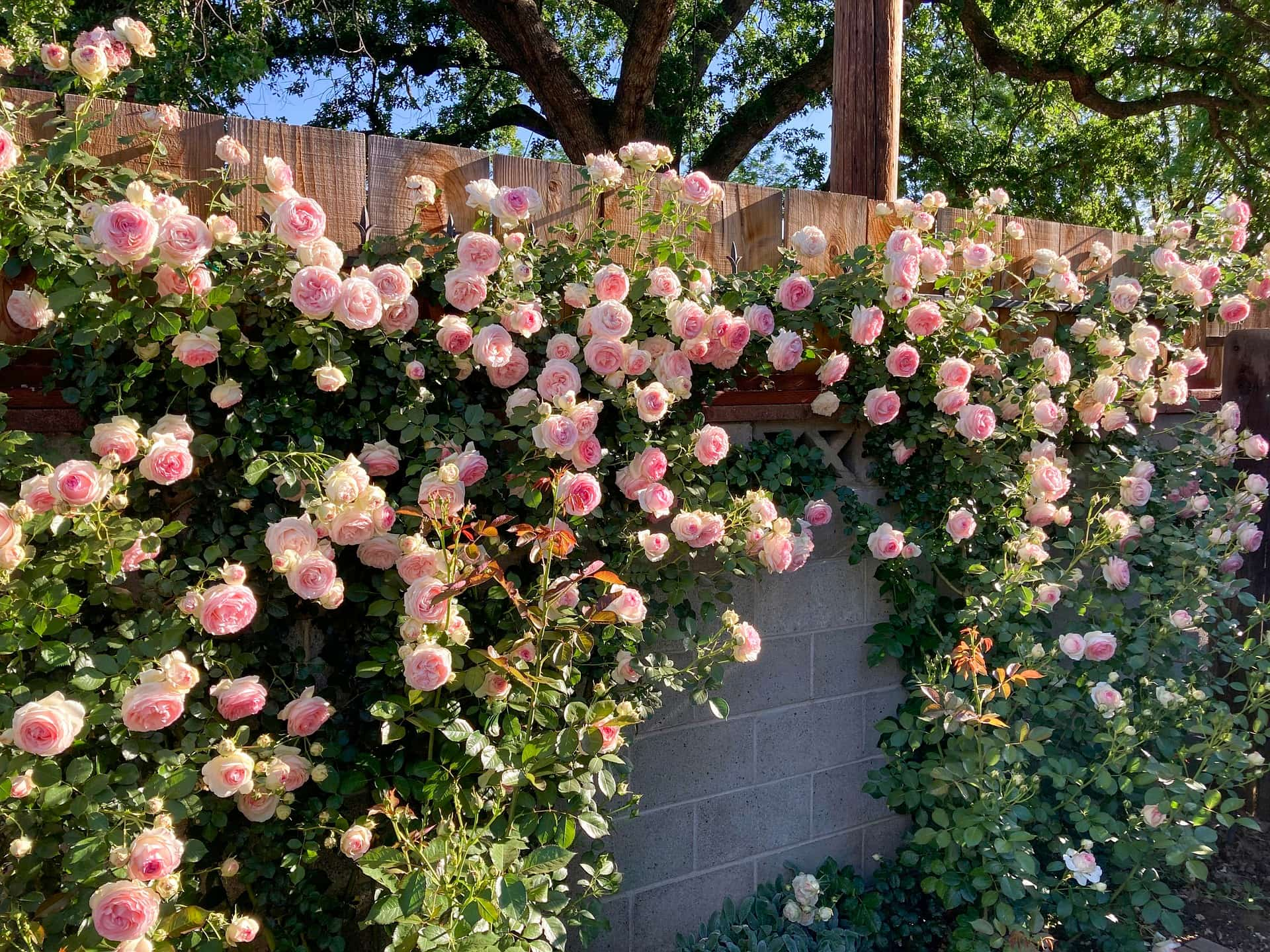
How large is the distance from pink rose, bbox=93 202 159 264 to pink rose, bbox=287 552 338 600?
0.53m

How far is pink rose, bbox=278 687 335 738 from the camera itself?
156 cm

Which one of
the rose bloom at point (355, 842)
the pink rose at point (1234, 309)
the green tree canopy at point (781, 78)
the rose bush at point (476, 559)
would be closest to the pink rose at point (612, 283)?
the rose bush at point (476, 559)

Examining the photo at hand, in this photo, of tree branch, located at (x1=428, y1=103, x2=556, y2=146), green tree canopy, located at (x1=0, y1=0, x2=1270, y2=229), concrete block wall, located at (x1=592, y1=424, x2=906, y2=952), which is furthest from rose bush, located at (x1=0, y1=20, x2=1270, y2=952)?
tree branch, located at (x1=428, y1=103, x2=556, y2=146)

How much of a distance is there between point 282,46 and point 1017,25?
672 cm

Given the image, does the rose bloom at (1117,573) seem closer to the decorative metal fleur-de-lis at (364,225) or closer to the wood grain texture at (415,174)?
the wood grain texture at (415,174)

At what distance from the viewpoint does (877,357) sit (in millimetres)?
2236

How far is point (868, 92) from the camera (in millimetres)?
2533

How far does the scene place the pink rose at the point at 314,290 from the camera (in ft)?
4.83

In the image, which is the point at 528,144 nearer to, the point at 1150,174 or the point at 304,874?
the point at 1150,174

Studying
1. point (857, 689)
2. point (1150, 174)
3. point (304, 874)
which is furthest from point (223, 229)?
point (1150, 174)

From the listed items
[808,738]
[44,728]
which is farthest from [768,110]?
[44,728]

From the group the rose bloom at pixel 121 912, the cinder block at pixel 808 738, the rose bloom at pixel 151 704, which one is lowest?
the cinder block at pixel 808 738

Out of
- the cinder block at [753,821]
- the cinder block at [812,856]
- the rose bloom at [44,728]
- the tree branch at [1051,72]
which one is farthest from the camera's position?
the tree branch at [1051,72]

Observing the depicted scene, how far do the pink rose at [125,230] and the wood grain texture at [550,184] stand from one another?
0.72m
